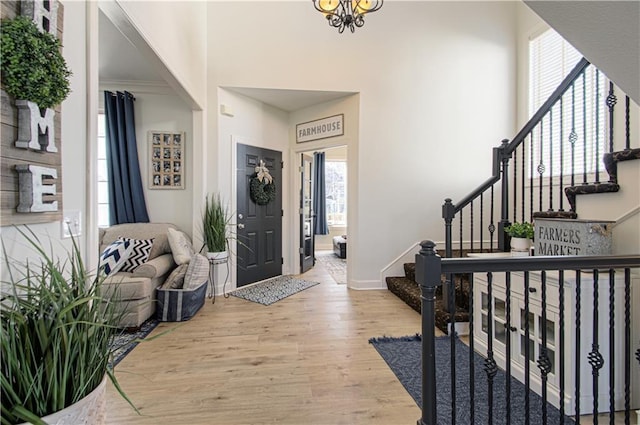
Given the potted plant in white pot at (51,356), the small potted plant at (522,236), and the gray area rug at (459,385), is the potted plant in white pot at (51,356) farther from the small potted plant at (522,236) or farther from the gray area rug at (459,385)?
the small potted plant at (522,236)

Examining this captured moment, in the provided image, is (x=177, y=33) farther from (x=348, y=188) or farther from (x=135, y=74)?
(x=348, y=188)

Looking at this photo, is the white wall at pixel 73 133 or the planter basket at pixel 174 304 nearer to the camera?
the white wall at pixel 73 133

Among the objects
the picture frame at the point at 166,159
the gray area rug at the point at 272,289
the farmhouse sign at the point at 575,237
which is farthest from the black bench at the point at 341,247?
the farmhouse sign at the point at 575,237

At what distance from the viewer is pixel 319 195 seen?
7668 mm

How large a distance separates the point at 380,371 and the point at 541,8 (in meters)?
2.20

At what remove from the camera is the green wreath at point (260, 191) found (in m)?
4.42

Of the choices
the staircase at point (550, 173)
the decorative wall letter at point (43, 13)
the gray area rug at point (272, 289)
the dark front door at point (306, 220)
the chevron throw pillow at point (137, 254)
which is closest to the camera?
the decorative wall letter at point (43, 13)

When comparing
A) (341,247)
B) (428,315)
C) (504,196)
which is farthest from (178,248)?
(341,247)

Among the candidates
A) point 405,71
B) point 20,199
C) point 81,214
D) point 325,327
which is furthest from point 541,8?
point 405,71

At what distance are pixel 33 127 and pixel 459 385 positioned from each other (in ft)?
8.47

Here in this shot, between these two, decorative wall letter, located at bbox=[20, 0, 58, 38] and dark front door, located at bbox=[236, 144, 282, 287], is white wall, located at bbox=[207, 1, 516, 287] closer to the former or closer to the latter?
dark front door, located at bbox=[236, 144, 282, 287]

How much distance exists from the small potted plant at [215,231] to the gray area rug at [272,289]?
602 mm

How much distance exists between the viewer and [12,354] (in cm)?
85

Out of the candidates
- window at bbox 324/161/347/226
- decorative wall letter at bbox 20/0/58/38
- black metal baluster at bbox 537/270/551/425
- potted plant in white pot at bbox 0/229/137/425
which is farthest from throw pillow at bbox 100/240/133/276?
window at bbox 324/161/347/226
